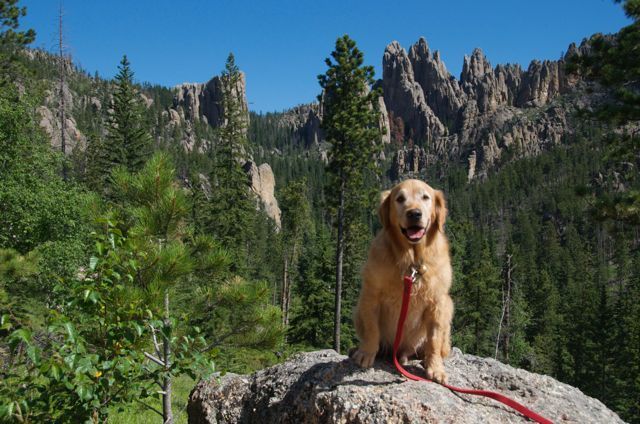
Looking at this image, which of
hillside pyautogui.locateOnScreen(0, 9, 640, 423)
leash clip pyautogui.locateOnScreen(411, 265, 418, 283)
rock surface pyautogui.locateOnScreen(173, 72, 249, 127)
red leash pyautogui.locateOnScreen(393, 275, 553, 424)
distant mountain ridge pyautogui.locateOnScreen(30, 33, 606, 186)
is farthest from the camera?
rock surface pyautogui.locateOnScreen(173, 72, 249, 127)

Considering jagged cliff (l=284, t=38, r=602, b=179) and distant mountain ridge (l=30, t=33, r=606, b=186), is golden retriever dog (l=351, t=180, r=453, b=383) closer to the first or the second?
distant mountain ridge (l=30, t=33, r=606, b=186)

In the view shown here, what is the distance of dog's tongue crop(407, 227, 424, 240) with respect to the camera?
3.36 metres

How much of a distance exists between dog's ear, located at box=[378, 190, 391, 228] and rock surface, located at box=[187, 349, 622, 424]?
119cm

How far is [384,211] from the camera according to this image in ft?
12.3

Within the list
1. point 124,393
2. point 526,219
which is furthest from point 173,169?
point 526,219

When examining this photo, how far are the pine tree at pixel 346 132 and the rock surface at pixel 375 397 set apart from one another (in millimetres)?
17739

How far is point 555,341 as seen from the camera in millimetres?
41250

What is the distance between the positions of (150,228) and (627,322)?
39001 millimetres

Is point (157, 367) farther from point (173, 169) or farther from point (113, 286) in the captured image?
point (173, 169)

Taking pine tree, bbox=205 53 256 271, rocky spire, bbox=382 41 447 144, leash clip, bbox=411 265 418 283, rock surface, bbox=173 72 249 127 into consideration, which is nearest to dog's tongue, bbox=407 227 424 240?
leash clip, bbox=411 265 418 283

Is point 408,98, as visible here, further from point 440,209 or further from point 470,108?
point 440,209

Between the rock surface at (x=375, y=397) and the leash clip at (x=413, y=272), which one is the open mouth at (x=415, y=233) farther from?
the rock surface at (x=375, y=397)

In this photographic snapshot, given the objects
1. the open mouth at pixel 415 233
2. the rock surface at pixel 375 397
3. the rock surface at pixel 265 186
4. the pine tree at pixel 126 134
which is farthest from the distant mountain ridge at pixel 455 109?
the open mouth at pixel 415 233

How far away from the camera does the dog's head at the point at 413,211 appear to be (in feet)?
Answer: 11.0
